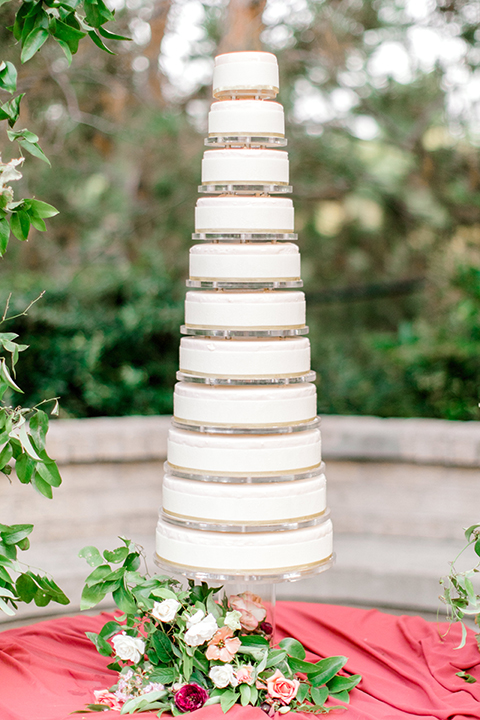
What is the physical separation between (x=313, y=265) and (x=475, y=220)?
1947 millimetres

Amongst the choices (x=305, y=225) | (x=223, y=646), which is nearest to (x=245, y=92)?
(x=223, y=646)

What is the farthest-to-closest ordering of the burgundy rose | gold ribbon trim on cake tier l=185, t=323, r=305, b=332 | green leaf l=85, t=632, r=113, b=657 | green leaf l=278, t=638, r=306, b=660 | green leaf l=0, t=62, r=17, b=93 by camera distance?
green leaf l=85, t=632, r=113, b=657, green leaf l=278, t=638, r=306, b=660, gold ribbon trim on cake tier l=185, t=323, r=305, b=332, the burgundy rose, green leaf l=0, t=62, r=17, b=93

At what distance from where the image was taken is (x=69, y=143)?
636 cm

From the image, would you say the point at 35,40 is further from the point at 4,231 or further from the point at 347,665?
the point at 347,665

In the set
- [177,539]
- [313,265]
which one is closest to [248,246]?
[177,539]

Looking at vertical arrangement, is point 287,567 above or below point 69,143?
below

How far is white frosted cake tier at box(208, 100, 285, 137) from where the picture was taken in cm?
264

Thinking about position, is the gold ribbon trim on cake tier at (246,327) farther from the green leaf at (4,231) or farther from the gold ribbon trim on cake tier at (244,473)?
the green leaf at (4,231)

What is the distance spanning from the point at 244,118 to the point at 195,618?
1.62 m

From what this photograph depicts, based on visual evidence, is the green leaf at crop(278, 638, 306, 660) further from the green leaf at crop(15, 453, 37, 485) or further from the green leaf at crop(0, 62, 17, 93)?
the green leaf at crop(0, 62, 17, 93)

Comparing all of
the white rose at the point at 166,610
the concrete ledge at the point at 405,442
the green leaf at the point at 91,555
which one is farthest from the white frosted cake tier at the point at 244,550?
the concrete ledge at the point at 405,442

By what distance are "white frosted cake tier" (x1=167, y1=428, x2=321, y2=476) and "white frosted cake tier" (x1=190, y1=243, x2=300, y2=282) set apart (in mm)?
522

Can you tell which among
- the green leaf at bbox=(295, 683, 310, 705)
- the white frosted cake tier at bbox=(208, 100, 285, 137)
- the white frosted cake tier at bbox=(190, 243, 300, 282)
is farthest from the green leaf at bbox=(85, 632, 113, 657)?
the white frosted cake tier at bbox=(208, 100, 285, 137)

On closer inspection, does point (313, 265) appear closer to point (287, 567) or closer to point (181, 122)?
point (181, 122)
